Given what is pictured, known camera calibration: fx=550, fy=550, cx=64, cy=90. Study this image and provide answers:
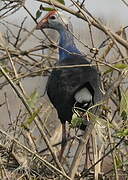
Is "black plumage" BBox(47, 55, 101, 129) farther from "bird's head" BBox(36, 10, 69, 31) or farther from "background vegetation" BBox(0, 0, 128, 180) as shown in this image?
"bird's head" BBox(36, 10, 69, 31)

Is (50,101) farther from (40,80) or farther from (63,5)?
(63,5)

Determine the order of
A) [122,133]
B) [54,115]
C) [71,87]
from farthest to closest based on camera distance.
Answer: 1. [54,115]
2. [71,87]
3. [122,133]

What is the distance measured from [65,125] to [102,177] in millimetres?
605

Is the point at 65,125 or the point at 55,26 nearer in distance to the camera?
the point at 65,125

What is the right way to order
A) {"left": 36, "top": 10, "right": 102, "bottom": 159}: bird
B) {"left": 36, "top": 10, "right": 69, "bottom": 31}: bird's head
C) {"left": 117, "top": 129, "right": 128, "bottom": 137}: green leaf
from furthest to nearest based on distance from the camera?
1. {"left": 36, "top": 10, "right": 69, "bottom": 31}: bird's head
2. {"left": 36, "top": 10, "right": 102, "bottom": 159}: bird
3. {"left": 117, "top": 129, "right": 128, "bottom": 137}: green leaf

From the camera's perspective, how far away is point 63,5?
203cm

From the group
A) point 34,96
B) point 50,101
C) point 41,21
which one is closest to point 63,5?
point 34,96

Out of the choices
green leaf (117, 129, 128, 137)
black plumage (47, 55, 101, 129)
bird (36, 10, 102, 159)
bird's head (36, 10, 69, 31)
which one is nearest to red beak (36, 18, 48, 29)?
bird's head (36, 10, 69, 31)

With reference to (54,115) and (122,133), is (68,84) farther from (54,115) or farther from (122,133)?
(122,133)

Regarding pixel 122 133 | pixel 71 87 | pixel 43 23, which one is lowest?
pixel 122 133

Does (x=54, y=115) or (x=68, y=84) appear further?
(x=54, y=115)

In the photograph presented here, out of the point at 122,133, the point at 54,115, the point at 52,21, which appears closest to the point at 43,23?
the point at 52,21

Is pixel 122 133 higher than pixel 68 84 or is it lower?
lower

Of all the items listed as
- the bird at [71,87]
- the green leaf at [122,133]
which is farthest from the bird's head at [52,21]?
the green leaf at [122,133]
